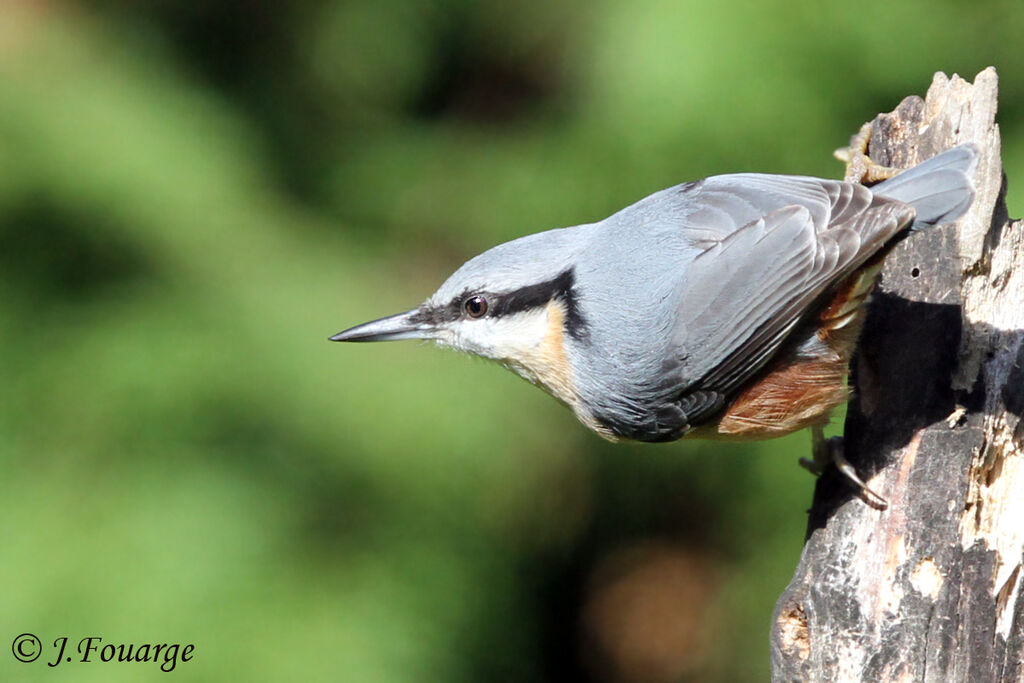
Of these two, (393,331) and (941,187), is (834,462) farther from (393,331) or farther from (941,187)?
(393,331)

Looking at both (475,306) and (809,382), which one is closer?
(809,382)

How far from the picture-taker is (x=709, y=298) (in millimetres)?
2076

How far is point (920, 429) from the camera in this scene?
6.33 ft

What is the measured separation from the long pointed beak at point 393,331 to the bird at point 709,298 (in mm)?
46

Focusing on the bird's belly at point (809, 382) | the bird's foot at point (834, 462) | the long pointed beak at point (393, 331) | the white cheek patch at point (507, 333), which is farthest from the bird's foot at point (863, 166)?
the long pointed beak at point (393, 331)

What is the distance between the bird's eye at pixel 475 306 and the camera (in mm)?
2211

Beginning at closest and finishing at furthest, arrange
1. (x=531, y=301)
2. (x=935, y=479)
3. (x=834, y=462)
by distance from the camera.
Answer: (x=935, y=479) < (x=834, y=462) < (x=531, y=301)

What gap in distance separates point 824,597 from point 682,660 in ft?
3.32

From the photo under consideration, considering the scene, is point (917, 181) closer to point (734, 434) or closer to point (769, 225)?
point (769, 225)

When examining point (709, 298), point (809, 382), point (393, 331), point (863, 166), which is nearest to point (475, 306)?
point (393, 331)

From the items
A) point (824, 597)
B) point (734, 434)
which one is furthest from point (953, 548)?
point (734, 434)

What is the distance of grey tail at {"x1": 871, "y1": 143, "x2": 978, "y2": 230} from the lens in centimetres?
192

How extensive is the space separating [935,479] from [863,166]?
761 millimetres

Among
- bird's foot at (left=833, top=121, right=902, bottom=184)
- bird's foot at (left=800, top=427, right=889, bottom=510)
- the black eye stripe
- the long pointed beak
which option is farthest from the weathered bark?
the long pointed beak
